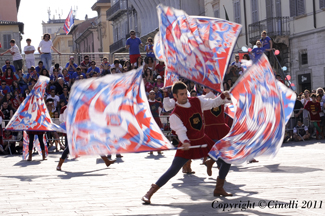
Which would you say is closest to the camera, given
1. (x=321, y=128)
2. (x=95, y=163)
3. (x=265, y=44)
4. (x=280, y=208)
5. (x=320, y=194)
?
(x=280, y=208)

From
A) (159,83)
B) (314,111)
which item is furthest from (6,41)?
(314,111)

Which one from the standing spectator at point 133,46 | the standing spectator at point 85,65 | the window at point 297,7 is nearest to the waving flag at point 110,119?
the standing spectator at point 133,46

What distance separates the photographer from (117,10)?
193 feet

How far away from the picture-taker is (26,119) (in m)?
15.4

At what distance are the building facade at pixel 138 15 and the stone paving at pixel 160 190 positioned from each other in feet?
103

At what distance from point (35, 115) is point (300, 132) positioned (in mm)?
9378

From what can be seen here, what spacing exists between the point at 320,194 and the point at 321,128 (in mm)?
12943

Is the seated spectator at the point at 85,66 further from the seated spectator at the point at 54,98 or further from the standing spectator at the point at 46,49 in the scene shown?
the seated spectator at the point at 54,98

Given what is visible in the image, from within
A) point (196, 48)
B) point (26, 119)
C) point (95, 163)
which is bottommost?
point (95, 163)

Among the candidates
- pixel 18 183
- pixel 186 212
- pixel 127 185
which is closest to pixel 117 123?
pixel 186 212

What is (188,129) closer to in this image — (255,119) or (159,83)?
(255,119)

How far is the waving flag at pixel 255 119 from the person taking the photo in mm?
7398

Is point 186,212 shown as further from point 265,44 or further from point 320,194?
point 265,44

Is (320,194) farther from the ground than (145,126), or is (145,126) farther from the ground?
(145,126)
